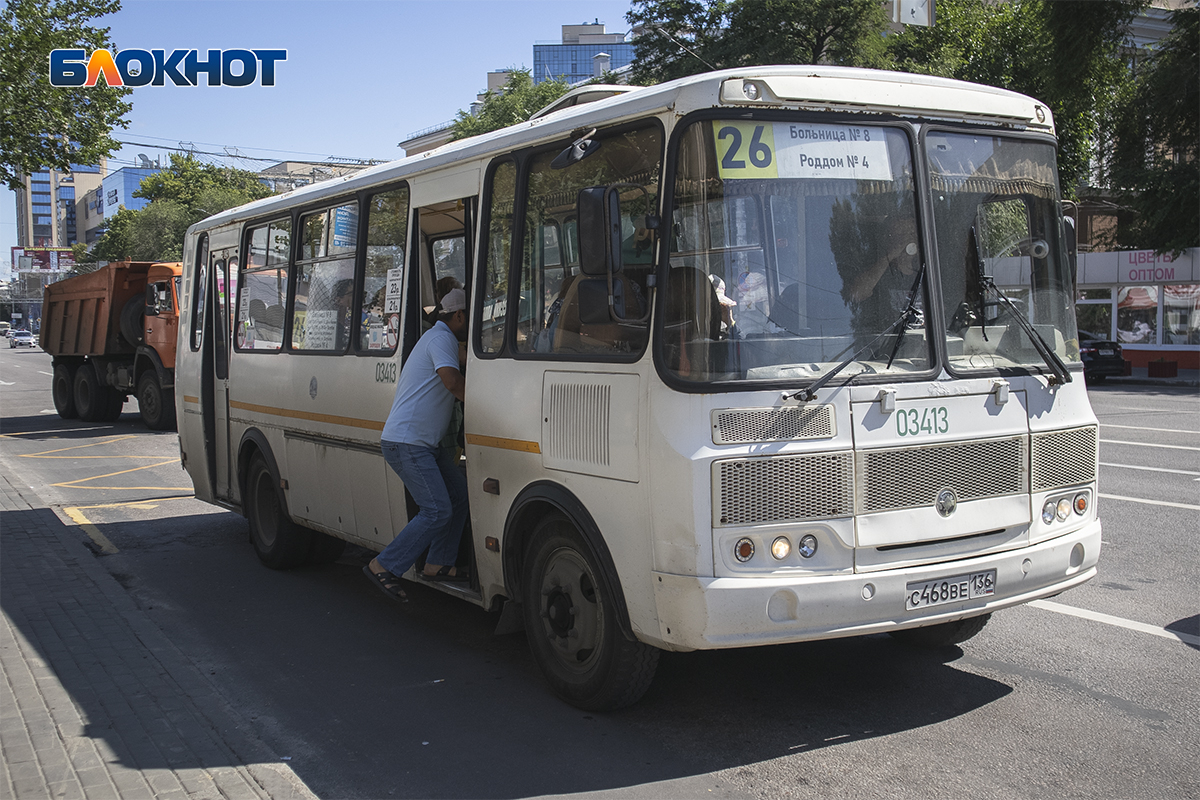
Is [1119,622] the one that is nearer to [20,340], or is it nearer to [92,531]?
[92,531]

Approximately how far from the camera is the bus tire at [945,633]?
228 inches

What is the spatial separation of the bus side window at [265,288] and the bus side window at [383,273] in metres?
1.43

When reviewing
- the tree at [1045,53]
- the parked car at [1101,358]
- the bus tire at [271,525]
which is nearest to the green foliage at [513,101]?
the tree at [1045,53]

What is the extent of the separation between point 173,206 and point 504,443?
84968 millimetres

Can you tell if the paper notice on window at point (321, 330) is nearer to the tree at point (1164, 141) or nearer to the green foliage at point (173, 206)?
the tree at point (1164, 141)

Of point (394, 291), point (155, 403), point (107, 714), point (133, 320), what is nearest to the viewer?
point (107, 714)

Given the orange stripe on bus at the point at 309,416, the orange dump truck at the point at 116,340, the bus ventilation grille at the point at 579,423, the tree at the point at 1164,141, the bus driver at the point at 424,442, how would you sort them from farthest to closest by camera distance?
the tree at the point at 1164,141 → the orange dump truck at the point at 116,340 → the orange stripe on bus at the point at 309,416 → the bus driver at the point at 424,442 → the bus ventilation grille at the point at 579,423

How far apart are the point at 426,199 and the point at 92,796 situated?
3741mm

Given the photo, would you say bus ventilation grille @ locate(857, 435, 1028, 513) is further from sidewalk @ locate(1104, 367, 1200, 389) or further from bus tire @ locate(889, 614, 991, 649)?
sidewalk @ locate(1104, 367, 1200, 389)

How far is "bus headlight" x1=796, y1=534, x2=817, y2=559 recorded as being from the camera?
444cm

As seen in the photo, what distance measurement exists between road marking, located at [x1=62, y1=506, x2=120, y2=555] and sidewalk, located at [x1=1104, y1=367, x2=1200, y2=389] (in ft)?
87.6

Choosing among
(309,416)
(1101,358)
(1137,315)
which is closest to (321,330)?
(309,416)

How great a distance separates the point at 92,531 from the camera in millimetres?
10430

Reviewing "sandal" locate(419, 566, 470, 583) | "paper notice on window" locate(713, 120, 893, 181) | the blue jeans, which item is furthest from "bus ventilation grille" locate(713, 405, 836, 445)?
"sandal" locate(419, 566, 470, 583)
